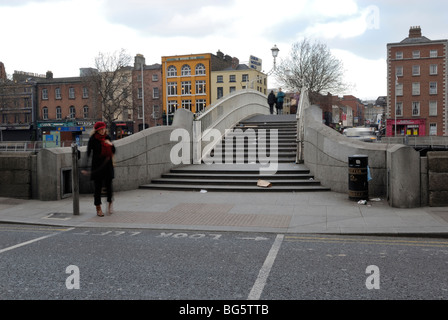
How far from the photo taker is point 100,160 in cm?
854

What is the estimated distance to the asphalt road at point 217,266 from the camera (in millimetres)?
4172

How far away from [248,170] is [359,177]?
3.99m

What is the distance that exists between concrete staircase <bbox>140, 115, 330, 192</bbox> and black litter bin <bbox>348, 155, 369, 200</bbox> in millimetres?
1584

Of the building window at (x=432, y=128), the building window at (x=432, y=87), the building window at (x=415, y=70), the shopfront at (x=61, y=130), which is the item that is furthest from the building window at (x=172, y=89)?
the building window at (x=432, y=128)

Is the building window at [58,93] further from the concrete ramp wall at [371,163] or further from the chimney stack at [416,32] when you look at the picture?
the concrete ramp wall at [371,163]

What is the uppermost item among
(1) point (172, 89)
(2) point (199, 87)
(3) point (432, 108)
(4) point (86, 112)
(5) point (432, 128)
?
(2) point (199, 87)

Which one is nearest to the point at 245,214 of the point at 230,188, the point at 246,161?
the point at 230,188

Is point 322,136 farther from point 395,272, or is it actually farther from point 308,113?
point 395,272

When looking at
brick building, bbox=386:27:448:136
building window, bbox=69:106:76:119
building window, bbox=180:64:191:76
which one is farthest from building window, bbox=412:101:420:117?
building window, bbox=69:106:76:119

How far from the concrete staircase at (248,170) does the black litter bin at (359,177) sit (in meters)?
1.58

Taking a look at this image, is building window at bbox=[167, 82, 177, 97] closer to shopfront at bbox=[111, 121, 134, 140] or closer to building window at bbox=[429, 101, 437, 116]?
shopfront at bbox=[111, 121, 134, 140]

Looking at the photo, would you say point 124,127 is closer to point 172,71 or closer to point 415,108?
point 172,71

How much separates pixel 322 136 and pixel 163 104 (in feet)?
199

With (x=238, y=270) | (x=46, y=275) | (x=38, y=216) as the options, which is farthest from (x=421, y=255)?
(x=38, y=216)
